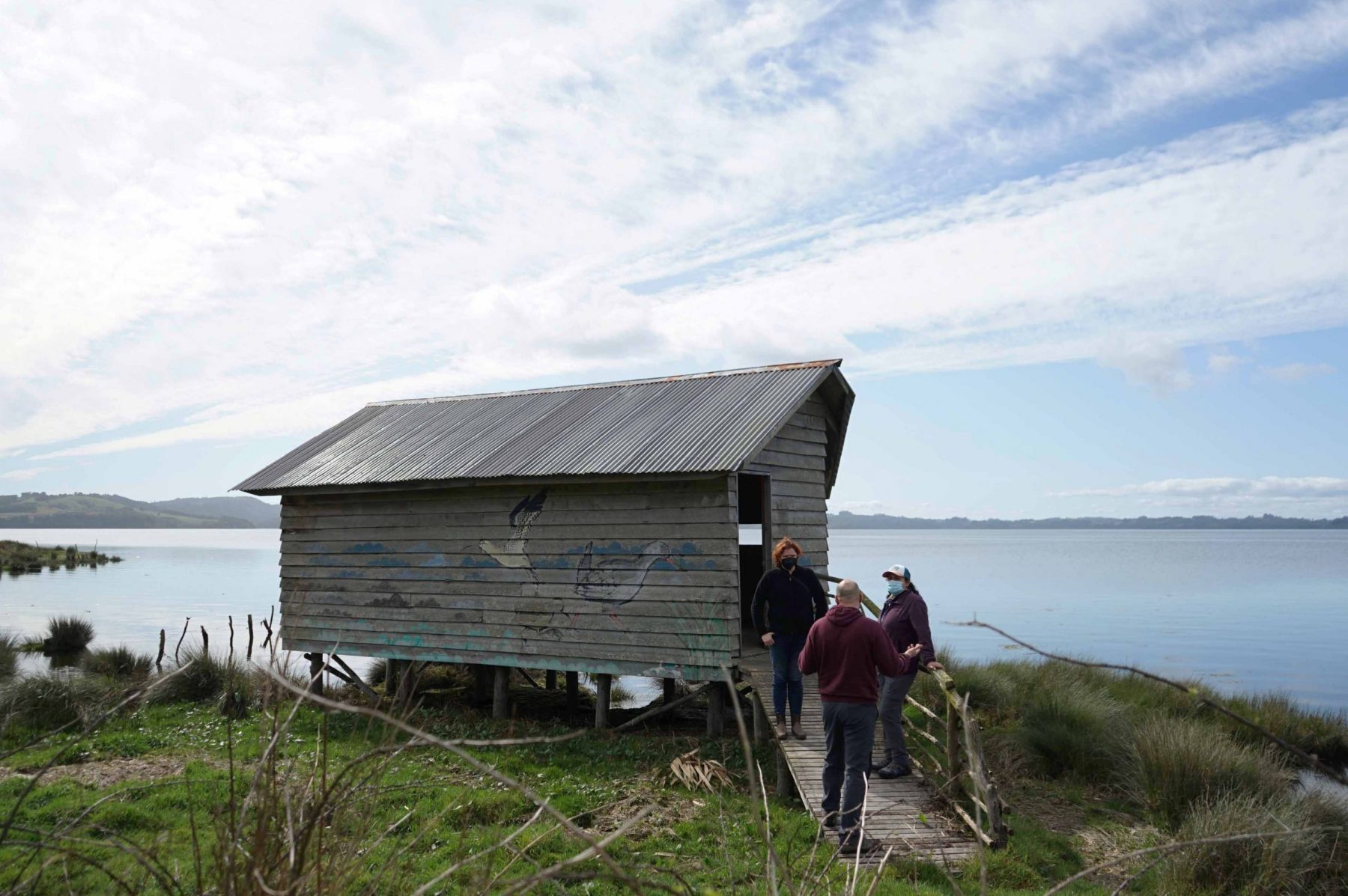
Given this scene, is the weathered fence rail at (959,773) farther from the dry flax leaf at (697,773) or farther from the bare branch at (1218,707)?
the bare branch at (1218,707)

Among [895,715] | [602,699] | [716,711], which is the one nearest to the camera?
[895,715]

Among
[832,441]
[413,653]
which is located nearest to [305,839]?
[413,653]

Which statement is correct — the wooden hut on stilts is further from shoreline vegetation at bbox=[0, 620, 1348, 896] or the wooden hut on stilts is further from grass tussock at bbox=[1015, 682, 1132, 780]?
grass tussock at bbox=[1015, 682, 1132, 780]

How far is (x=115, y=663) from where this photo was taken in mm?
20062

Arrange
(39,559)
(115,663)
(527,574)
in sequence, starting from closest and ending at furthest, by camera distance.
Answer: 1. (527,574)
2. (115,663)
3. (39,559)

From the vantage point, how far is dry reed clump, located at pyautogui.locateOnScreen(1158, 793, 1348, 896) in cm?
792

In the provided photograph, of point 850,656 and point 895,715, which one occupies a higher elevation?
point 850,656

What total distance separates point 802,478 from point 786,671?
465cm

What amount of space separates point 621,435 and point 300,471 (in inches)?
226

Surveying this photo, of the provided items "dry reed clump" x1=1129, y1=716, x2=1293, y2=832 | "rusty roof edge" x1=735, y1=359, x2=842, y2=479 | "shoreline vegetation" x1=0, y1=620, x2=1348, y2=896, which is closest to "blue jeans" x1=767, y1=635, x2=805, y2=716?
"shoreline vegetation" x1=0, y1=620, x2=1348, y2=896

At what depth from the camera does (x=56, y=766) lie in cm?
1093

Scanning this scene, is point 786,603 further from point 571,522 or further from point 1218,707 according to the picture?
point 1218,707

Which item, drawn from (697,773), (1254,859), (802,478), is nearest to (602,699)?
(697,773)

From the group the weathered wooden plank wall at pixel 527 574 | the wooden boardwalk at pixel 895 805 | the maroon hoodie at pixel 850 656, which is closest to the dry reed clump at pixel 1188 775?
the wooden boardwalk at pixel 895 805
